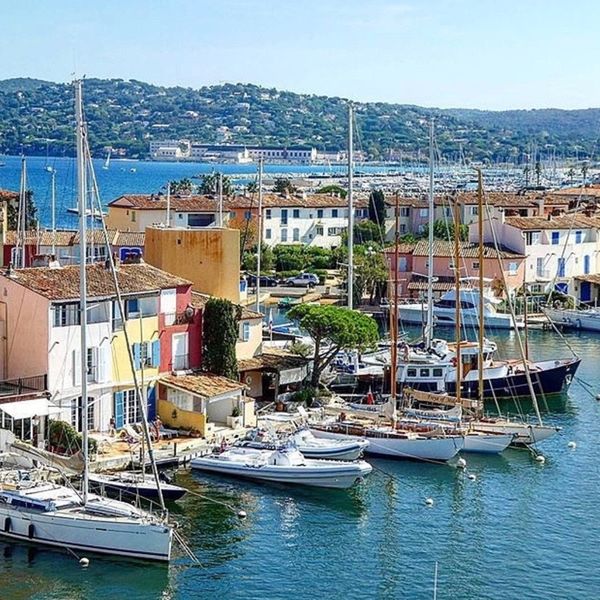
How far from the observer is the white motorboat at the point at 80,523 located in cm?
3000

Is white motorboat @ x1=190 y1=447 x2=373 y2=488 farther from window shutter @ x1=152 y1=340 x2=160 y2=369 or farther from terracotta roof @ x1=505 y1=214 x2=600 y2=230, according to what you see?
terracotta roof @ x1=505 y1=214 x2=600 y2=230

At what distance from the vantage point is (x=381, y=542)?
3247 cm

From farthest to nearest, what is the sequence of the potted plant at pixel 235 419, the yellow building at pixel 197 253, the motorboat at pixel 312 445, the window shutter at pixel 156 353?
1. the yellow building at pixel 197 253
2. the window shutter at pixel 156 353
3. the potted plant at pixel 235 419
4. the motorboat at pixel 312 445

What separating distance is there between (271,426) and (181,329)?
4.56m

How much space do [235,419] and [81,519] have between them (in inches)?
461

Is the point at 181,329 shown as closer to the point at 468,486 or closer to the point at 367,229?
the point at 468,486

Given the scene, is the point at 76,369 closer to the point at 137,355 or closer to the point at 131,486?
the point at 137,355

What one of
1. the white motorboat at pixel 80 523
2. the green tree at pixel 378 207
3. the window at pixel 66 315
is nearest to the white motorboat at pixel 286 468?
the window at pixel 66 315

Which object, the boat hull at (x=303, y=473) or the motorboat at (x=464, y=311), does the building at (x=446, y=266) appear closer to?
the motorboat at (x=464, y=311)

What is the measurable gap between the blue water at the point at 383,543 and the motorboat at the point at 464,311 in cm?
2756

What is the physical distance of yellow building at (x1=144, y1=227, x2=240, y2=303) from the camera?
47.7 meters

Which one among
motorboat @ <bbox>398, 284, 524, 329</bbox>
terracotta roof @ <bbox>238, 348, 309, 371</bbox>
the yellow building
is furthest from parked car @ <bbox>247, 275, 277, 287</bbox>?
terracotta roof @ <bbox>238, 348, 309, 371</bbox>

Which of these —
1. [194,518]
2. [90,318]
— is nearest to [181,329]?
[90,318]

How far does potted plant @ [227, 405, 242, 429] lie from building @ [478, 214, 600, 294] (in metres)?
39.3
